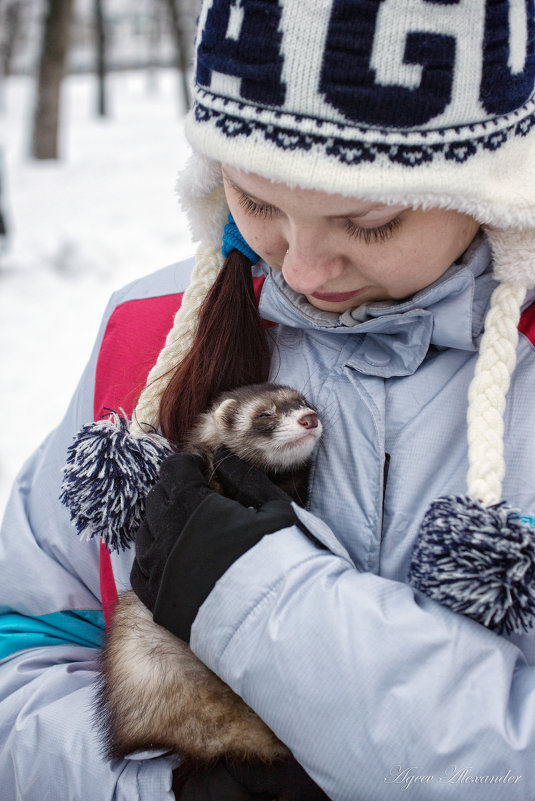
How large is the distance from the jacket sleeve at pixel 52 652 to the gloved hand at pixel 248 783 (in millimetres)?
48

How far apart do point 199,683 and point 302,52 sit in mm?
1189

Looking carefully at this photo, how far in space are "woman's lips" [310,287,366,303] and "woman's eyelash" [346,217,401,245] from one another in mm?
139

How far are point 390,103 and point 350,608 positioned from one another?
0.77 meters

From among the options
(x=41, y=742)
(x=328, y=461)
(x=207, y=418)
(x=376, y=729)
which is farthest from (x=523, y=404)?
(x=41, y=742)

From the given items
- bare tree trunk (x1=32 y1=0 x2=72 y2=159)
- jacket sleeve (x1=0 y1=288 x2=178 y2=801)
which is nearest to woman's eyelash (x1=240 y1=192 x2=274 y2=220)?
jacket sleeve (x1=0 y1=288 x2=178 y2=801)

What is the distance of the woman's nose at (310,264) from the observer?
3.78 feet

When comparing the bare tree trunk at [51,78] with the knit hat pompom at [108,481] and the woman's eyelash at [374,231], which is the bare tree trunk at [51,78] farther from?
the woman's eyelash at [374,231]

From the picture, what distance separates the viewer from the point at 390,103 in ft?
3.26

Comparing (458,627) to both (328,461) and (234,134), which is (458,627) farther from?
(234,134)

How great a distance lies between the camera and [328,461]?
133 cm

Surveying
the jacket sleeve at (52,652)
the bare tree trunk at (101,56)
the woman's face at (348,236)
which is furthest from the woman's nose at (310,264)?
the bare tree trunk at (101,56)

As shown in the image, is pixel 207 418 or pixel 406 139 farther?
pixel 207 418
